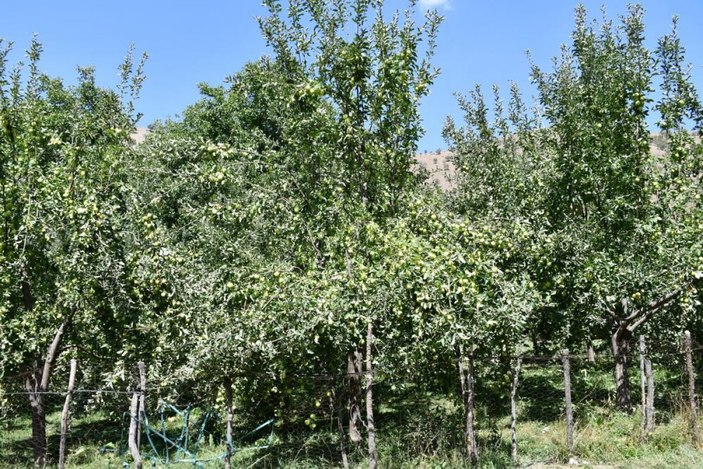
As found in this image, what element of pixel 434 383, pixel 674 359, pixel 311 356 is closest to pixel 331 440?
pixel 434 383

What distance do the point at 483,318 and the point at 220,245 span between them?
578 cm

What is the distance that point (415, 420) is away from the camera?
30.8 ft

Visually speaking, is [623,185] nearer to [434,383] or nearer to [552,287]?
[552,287]

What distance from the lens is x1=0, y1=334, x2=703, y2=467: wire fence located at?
26.7 feet

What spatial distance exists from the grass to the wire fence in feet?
0.10

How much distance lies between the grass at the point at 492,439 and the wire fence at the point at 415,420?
29 millimetres

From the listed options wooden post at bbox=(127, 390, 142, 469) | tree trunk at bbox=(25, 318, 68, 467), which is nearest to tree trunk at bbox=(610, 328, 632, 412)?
wooden post at bbox=(127, 390, 142, 469)

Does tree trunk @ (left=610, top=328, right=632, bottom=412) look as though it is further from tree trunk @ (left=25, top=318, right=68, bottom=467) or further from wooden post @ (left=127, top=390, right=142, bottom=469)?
tree trunk @ (left=25, top=318, right=68, bottom=467)

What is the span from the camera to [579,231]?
9.74 meters

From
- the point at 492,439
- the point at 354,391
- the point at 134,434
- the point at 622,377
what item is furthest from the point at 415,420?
the point at 134,434

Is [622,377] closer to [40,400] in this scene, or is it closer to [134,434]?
[134,434]

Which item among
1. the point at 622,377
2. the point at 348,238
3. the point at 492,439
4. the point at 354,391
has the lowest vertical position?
the point at 492,439

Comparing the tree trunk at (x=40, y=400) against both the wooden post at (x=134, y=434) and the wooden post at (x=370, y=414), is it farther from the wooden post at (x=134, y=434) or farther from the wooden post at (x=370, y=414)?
the wooden post at (x=370, y=414)

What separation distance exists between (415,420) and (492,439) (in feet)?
4.11
